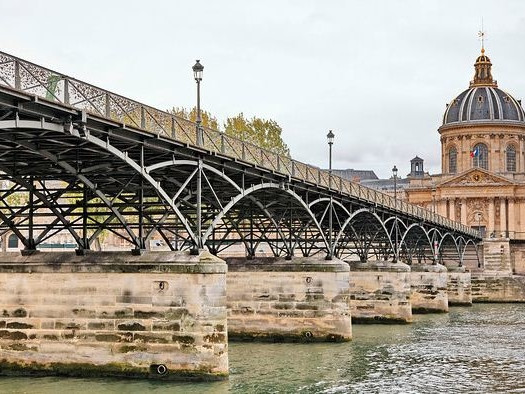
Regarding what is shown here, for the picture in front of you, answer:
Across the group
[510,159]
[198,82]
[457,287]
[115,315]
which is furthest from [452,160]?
[115,315]

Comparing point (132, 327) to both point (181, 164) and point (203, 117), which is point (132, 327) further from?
point (203, 117)

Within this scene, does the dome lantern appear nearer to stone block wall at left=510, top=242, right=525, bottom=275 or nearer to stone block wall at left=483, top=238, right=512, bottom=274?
→ stone block wall at left=510, top=242, right=525, bottom=275

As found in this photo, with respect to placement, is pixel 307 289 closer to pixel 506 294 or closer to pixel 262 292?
pixel 262 292

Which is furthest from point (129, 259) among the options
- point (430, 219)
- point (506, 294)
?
point (506, 294)

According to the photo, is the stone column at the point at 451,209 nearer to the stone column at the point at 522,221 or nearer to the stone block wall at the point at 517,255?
the stone column at the point at 522,221

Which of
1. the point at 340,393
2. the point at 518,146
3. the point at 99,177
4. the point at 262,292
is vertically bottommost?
the point at 340,393

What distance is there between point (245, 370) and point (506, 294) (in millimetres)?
61041

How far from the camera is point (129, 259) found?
3102 cm

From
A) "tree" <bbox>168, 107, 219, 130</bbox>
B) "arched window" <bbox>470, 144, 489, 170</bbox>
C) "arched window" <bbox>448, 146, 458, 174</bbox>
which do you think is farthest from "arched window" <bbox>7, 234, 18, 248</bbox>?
"arched window" <bbox>448, 146, 458, 174</bbox>

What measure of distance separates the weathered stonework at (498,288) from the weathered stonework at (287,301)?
49012mm

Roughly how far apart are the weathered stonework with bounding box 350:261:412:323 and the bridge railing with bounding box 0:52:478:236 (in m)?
12.7

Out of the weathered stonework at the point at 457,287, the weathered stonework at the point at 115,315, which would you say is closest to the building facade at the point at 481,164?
the weathered stonework at the point at 457,287

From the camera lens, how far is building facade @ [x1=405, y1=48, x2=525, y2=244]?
126 m

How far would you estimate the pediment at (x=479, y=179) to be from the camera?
125812mm
